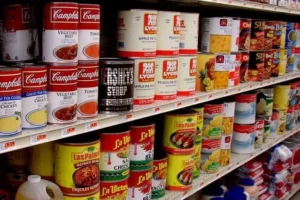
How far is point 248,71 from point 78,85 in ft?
4.95

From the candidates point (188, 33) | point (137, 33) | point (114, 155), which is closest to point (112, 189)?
point (114, 155)

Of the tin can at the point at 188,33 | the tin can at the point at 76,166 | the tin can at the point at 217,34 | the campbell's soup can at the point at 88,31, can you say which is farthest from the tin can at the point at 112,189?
the tin can at the point at 217,34

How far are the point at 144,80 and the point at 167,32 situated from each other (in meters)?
0.23

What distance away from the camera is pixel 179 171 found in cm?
186

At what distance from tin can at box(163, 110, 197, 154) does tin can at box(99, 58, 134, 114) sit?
44 centimetres

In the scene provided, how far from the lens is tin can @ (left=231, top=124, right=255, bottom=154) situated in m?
2.54

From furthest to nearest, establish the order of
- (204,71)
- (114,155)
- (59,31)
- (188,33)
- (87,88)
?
1. (204,71)
2. (188,33)
3. (114,155)
4. (87,88)
5. (59,31)

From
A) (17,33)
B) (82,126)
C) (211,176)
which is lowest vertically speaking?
(211,176)

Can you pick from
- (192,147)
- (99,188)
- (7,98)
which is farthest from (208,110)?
(7,98)

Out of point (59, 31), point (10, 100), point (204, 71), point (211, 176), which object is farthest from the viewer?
point (211, 176)

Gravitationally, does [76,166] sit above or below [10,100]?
below

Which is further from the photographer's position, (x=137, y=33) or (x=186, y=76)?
(x=186, y=76)

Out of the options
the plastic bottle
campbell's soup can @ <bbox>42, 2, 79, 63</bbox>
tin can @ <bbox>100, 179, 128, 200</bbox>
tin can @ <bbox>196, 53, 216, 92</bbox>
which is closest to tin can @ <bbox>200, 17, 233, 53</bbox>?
tin can @ <bbox>196, 53, 216, 92</bbox>

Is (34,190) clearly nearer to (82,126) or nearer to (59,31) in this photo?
(82,126)
